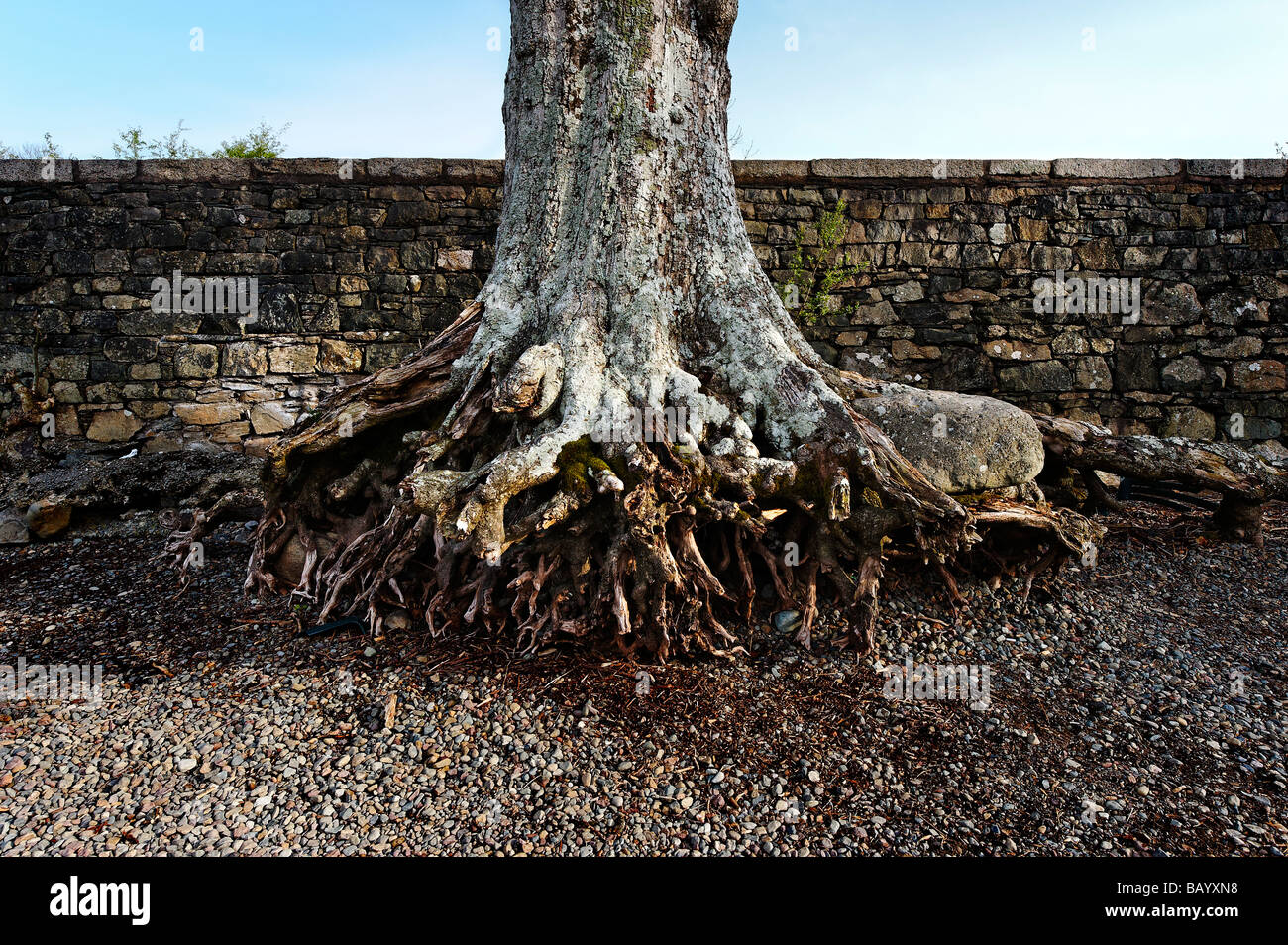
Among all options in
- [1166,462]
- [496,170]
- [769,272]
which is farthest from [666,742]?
[496,170]

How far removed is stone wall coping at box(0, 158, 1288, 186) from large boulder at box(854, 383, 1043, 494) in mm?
3840

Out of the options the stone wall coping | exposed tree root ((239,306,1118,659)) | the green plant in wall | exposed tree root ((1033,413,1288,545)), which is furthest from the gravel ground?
the stone wall coping

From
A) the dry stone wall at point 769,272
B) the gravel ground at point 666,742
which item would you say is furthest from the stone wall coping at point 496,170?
the gravel ground at point 666,742

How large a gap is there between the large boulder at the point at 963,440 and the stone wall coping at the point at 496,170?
12.6 ft

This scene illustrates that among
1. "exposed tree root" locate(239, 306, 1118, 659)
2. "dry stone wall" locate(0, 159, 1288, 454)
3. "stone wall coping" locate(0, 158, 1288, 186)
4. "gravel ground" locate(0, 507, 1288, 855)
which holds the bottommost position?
"gravel ground" locate(0, 507, 1288, 855)

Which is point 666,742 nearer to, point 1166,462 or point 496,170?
point 1166,462

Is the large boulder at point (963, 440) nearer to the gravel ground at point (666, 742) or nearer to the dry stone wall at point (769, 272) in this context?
the gravel ground at point (666, 742)

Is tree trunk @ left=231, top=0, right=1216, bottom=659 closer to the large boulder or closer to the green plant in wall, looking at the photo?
the large boulder

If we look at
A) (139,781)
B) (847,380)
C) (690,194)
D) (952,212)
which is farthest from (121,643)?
(952,212)

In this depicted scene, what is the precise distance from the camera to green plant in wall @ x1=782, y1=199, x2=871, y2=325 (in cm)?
696

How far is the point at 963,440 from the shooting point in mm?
3838

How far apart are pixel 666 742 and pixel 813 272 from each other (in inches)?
217

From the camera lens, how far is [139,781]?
2432mm

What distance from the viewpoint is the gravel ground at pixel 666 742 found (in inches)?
87.4
